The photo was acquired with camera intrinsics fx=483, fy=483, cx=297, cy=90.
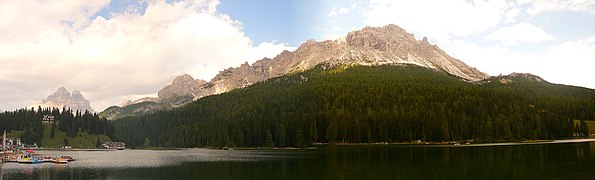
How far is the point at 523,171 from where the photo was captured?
7338 centimetres

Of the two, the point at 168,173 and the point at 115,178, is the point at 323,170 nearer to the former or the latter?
the point at 168,173

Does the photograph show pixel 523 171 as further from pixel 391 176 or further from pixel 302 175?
pixel 302 175

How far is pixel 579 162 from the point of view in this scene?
86.8 meters

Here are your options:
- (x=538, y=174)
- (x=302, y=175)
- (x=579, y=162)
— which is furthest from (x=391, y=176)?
(x=579, y=162)

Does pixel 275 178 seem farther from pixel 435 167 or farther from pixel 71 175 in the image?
pixel 71 175

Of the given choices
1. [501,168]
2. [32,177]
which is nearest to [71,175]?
[32,177]

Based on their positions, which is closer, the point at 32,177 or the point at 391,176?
the point at 391,176

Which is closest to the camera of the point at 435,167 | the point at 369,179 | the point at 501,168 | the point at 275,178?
the point at 369,179

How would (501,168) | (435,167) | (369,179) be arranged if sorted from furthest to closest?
1. (435,167)
2. (501,168)
3. (369,179)

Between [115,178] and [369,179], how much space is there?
1667 inches

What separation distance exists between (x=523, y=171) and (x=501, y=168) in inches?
219

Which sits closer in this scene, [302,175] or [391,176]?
[391,176]

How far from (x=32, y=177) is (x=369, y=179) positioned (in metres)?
60.9

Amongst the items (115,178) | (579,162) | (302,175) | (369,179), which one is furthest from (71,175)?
(579,162)
